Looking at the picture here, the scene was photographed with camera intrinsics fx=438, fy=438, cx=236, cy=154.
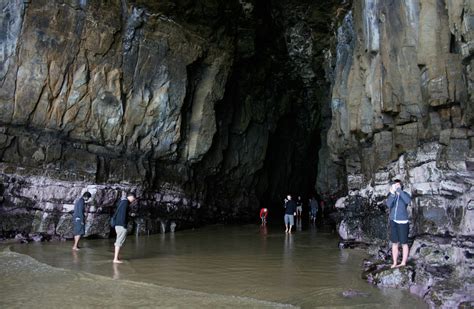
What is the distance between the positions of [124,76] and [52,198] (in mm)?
6025

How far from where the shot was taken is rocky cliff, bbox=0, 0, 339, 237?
16094 mm

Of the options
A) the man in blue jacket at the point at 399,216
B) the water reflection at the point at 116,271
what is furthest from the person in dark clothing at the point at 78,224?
the man in blue jacket at the point at 399,216

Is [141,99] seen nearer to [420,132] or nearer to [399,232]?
[420,132]

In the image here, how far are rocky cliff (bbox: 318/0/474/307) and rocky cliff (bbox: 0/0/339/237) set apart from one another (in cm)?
714

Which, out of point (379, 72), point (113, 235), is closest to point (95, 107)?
point (113, 235)

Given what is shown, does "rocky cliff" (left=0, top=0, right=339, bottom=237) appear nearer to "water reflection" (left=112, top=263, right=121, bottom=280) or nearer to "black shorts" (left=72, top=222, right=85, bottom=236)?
"black shorts" (left=72, top=222, right=85, bottom=236)

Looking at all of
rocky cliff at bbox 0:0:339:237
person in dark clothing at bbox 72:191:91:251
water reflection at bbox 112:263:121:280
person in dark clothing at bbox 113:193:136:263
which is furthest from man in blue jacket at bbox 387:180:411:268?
rocky cliff at bbox 0:0:339:237

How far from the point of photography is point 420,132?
1152 cm

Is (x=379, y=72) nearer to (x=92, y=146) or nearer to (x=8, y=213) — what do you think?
(x=92, y=146)

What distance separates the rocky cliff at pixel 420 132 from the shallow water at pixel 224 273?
1.30 metres

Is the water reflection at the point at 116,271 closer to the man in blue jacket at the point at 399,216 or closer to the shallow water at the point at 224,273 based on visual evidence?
the shallow water at the point at 224,273

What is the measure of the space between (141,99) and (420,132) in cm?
1218

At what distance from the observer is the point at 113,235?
17.4 meters

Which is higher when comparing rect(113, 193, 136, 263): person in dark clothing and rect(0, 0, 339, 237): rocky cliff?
rect(0, 0, 339, 237): rocky cliff
